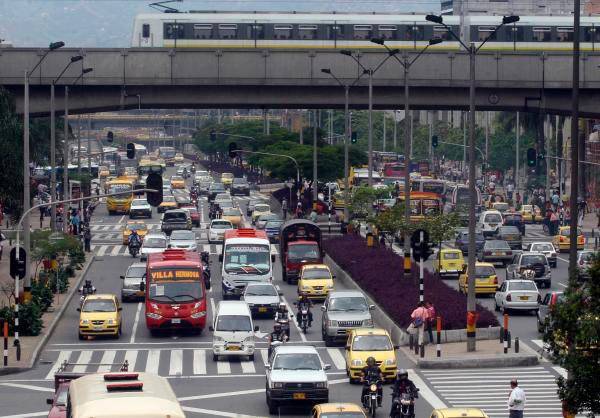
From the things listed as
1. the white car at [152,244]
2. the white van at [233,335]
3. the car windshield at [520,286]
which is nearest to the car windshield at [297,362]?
the white van at [233,335]

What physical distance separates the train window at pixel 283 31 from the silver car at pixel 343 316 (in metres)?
41.5

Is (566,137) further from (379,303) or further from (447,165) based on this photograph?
(379,303)

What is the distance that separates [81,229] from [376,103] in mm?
19928

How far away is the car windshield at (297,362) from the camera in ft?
114

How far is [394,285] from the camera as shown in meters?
53.2

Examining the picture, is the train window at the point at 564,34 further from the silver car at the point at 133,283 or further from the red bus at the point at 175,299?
the red bus at the point at 175,299

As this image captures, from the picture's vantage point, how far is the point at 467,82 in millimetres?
72875

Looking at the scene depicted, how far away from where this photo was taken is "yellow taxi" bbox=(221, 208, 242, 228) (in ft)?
287

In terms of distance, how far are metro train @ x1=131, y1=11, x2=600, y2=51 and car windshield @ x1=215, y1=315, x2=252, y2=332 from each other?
43529 mm

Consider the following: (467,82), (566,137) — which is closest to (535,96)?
(467,82)

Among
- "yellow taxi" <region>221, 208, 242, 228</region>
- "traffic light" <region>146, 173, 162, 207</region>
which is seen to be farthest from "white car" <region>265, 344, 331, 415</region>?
"yellow taxi" <region>221, 208, 242, 228</region>

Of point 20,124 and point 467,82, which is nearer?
point 20,124

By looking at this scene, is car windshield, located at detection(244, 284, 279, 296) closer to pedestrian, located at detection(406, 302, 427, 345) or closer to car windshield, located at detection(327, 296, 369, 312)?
car windshield, located at detection(327, 296, 369, 312)

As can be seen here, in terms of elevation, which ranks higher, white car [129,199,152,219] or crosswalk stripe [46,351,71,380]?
white car [129,199,152,219]
